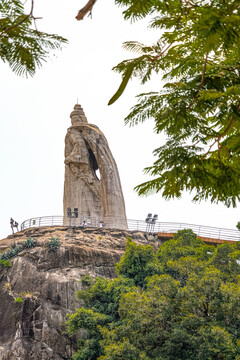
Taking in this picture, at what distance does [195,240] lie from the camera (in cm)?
2511

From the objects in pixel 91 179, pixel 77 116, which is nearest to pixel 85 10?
pixel 91 179

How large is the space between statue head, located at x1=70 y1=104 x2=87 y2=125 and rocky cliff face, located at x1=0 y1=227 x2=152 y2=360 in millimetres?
6939

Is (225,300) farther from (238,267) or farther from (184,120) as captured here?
(184,120)

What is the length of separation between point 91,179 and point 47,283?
820cm

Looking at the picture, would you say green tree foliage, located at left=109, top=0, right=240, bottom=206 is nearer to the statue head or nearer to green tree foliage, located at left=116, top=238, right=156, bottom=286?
green tree foliage, located at left=116, top=238, right=156, bottom=286

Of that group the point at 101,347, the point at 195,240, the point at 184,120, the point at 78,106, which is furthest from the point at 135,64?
the point at 78,106

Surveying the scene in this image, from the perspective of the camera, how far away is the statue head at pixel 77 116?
106ft

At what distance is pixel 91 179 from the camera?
3078 cm

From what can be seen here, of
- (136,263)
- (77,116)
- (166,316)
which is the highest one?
(77,116)

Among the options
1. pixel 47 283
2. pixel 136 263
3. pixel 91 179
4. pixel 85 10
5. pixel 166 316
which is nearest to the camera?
pixel 85 10

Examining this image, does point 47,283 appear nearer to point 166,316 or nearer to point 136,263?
point 136,263

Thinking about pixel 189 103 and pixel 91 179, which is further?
pixel 91 179

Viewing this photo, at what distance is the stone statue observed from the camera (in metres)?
29.6

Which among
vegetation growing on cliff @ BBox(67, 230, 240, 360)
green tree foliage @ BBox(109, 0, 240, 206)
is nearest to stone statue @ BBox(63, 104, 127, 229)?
vegetation growing on cliff @ BBox(67, 230, 240, 360)
